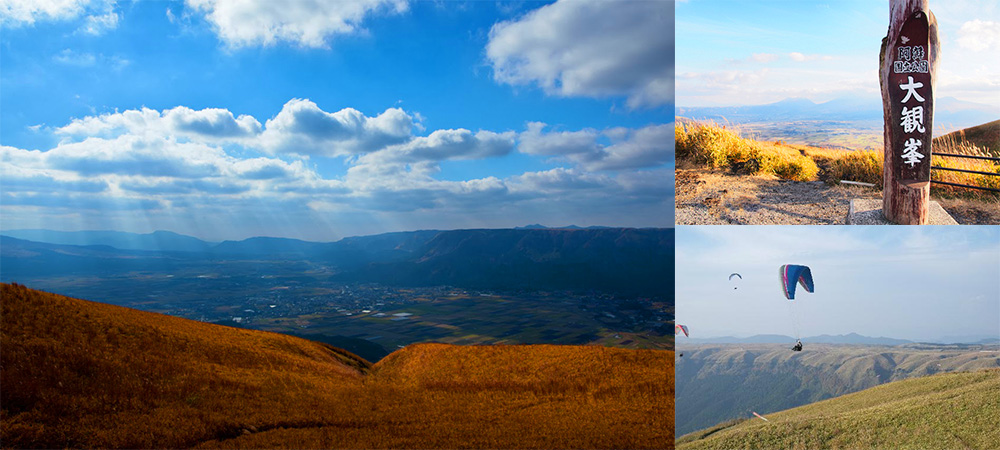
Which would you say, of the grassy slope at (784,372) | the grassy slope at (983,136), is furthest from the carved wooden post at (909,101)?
the grassy slope at (784,372)

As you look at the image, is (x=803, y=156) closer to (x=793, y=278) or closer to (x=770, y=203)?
(x=770, y=203)

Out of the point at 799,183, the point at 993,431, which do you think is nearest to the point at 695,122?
the point at 799,183

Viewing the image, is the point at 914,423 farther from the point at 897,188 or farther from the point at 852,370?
the point at 897,188

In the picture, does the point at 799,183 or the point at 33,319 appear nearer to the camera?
the point at 799,183

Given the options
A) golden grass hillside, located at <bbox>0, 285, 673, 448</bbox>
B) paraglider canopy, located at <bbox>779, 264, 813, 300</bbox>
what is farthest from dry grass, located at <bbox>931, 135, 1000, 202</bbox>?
golden grass hillside, located at <bbox>0, 285, 673, 448</bbox>

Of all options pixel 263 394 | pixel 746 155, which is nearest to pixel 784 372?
pixel 746 155

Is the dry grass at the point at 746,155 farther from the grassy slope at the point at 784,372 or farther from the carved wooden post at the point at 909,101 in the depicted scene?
the grassy slope at the point at 784,372
